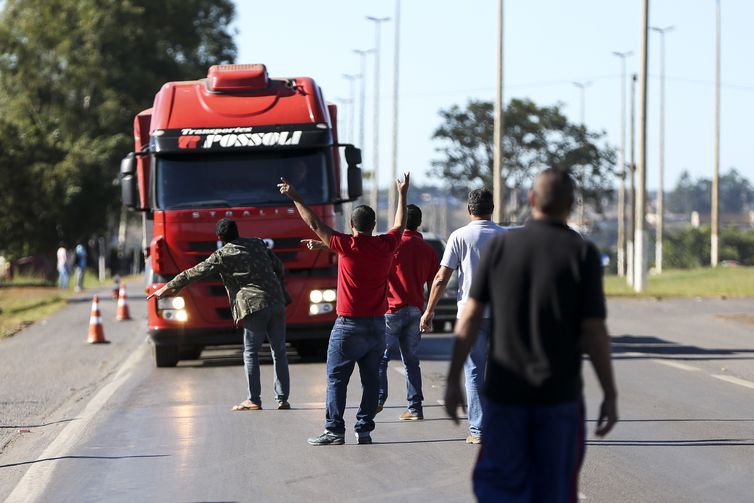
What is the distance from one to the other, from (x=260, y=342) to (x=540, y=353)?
7.33m

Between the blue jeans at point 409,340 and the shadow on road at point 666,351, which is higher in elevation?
the blue jeans at point 409,340

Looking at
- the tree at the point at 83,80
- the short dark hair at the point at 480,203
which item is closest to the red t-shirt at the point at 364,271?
the short dark hair at the point at 480,203

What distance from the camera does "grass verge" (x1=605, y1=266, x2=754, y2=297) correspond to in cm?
3716

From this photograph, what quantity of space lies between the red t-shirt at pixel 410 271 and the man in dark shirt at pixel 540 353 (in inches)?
238

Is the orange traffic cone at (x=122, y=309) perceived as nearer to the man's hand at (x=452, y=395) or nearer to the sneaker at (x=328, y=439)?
the sneaker at (x=328, y=439)

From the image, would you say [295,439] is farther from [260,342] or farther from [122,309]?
[122,309]

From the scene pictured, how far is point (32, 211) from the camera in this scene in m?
52.5

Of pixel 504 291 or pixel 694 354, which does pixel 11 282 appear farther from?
pixel 504 291

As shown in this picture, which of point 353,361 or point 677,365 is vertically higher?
point 353,361

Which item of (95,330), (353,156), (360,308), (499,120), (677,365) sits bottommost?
(95,330)

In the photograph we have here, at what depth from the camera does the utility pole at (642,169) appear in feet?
122

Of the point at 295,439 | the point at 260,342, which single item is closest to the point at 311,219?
the point at 295,439

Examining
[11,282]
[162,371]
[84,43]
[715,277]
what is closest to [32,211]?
[11,282]

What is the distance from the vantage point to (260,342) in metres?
12.5
